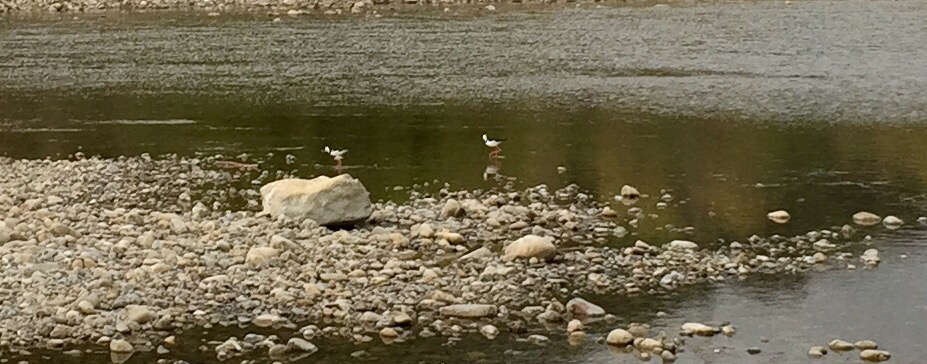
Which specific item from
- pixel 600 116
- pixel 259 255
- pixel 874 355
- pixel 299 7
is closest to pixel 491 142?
pixel 600 116

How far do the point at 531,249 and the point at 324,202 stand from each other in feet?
15.3

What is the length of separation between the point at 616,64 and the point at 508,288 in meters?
36.7

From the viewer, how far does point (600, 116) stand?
44438 millimetres

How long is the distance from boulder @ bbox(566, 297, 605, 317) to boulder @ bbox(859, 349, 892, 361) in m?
4.07

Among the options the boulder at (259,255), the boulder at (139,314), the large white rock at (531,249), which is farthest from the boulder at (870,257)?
the boulder at (139,314)

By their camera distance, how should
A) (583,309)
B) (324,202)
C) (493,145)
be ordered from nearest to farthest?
(583,309) → (324,202) → (493,145)

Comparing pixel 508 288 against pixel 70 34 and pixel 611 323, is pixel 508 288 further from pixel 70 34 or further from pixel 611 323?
pixel 70 34

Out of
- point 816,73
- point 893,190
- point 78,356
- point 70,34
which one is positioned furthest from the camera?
point 70,34

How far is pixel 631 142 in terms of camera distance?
38.9 m

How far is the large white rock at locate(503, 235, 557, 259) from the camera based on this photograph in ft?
81.3

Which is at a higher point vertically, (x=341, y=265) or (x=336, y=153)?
(x=341, y=265)

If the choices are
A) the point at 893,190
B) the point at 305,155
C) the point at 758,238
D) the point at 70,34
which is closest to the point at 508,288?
the point at 758,238

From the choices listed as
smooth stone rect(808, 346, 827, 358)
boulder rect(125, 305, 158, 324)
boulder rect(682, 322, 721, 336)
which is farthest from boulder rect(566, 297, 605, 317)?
boulder rect(125, 305, 158, 324)

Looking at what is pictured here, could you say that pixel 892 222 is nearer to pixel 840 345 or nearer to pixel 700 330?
pixel 840 345
